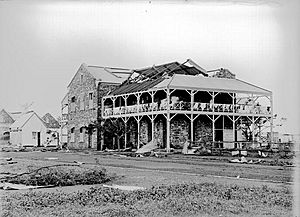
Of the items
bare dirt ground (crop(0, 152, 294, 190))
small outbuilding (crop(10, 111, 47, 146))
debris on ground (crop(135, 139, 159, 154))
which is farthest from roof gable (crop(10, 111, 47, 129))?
debris on ground (crop(135, 139, 159, 154))

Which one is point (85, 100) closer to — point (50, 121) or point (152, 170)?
point (50, 121)

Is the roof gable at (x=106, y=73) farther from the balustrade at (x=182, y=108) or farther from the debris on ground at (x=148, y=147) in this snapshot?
the debris on ground at (x=148, y=147)

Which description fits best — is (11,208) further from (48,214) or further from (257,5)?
(257,5)

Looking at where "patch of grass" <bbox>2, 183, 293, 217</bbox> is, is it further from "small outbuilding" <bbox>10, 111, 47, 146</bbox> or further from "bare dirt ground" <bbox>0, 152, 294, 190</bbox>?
"small outbuilding" <bbox>10, 111, 47, 146</bbox>

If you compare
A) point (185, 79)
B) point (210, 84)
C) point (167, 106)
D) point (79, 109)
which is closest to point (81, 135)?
point (79, 109)

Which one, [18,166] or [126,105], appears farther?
[126,105]

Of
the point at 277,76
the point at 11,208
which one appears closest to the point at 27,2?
the point at 11,208

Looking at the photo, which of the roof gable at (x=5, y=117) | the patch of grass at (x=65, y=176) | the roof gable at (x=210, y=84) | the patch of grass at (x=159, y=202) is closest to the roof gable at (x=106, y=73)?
the roof gable at (x=210, y=84)
